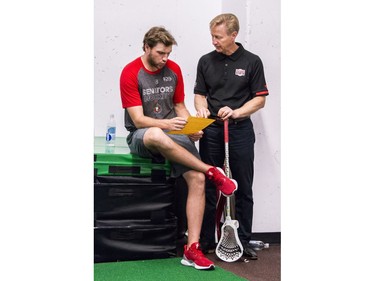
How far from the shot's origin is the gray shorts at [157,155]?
8.86ft

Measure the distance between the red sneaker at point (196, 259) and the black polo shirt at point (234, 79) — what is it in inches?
32.3

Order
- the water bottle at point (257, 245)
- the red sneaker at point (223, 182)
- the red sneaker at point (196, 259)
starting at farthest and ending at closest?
the water bottle at point (257, 245), the red sneaker at point (223, 182), the red sneaker at point (196, 259)

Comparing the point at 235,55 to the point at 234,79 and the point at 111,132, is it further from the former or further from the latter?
the point at 111,132

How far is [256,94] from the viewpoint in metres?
2.92

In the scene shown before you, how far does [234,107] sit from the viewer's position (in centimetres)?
292

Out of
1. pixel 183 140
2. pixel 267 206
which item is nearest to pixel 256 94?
pixel 183 140

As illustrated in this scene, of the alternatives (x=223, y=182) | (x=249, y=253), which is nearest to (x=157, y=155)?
(x=223, y=182)

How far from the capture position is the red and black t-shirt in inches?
108

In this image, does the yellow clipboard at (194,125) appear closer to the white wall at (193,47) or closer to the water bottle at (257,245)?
the white wall at (193,47)

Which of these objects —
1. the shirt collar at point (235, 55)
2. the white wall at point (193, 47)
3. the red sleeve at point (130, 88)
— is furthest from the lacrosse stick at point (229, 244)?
the shirt collar at point (235, 55)
